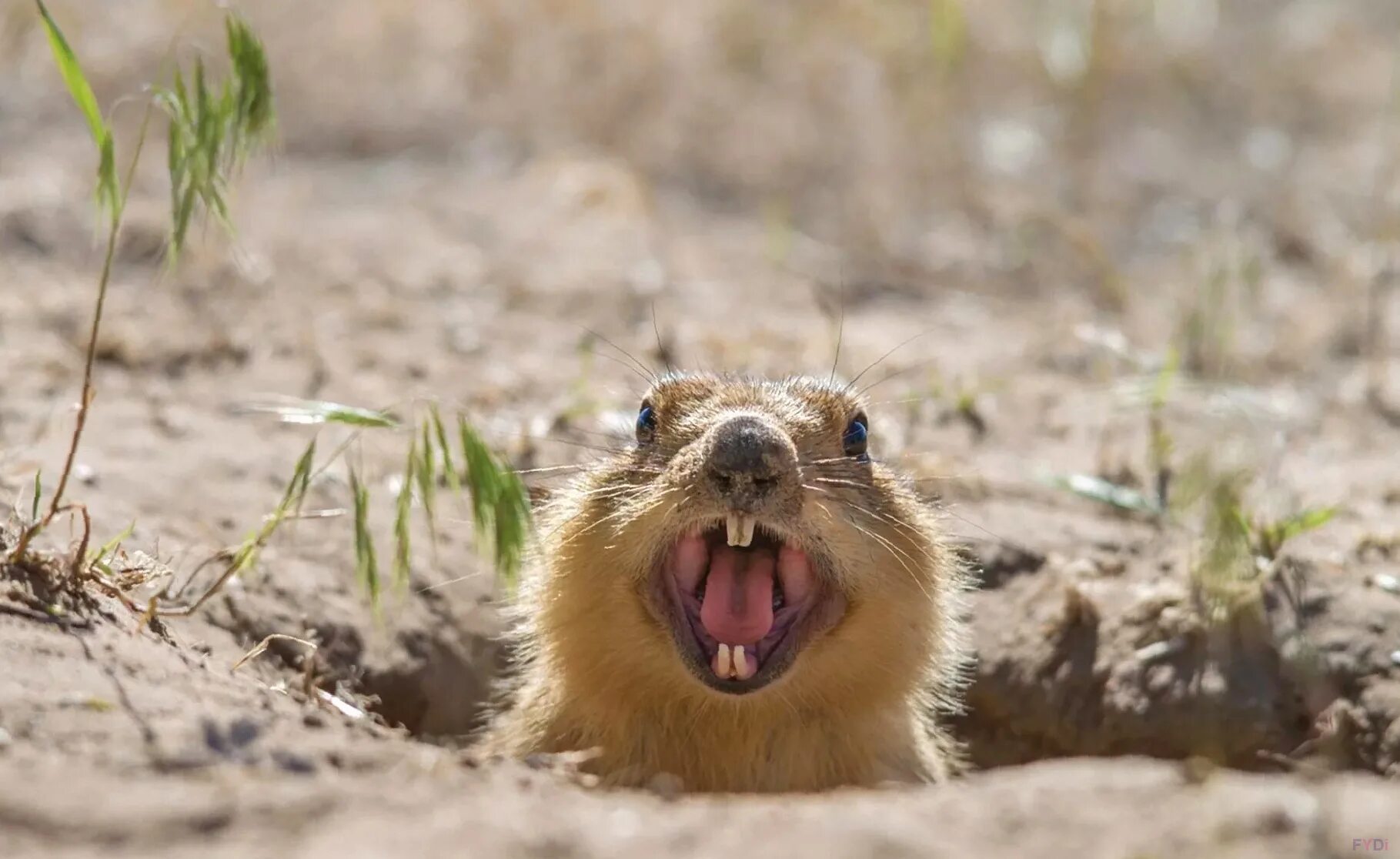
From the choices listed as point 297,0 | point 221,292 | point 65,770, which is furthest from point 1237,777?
point 297,0

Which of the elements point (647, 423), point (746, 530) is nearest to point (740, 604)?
point (746, 530)

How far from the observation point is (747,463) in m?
3.29

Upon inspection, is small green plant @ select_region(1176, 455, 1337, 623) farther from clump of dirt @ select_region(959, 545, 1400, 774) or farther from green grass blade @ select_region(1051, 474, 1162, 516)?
green grass blade @ select_region(1051, 474, 1162, 516)

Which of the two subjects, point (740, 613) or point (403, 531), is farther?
point (740, 613)

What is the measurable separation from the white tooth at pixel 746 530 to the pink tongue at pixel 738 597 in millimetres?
193

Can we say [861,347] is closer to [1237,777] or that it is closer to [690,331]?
[690,331]

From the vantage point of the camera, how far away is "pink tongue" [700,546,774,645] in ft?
11.7

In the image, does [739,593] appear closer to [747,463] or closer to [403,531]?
[747,463]

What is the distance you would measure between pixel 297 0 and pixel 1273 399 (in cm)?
724

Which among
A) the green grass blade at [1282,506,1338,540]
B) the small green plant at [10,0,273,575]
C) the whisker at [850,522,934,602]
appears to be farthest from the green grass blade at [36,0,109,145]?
the green grass blade at [1282,506,1338,540]

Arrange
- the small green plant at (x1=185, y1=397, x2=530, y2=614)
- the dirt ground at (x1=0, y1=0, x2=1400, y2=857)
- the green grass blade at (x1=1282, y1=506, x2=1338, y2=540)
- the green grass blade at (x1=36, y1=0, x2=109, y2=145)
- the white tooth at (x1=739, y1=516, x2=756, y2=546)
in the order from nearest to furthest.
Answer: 1. the dirt ground at (x1=0, y1=0, x2=1400, y2=857)
2. the green grass blade at (x1=36, y1=0, x2=109, y2=145)
3. the small green plant at (x1=185, y1=397, x2=530, y2=614)
4. the white tooth at (x1=739, y1=516, x2=756, y2=546)
5. the green grass blade at (x1=1282, y1=506, x2=1338, y2=540)

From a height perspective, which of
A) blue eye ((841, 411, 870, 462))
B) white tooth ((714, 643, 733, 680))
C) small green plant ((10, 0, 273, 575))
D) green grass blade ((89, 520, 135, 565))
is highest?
small green plant ((10, 0, 273, 575))

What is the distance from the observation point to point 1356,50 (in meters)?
11.2

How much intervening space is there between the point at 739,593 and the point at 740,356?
252 centimetres
